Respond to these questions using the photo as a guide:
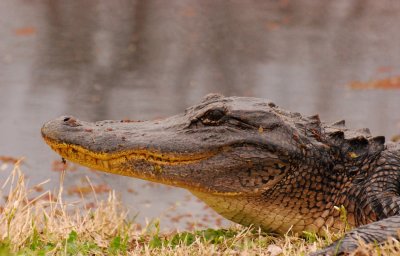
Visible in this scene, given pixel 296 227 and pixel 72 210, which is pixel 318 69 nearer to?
pixel 72 210

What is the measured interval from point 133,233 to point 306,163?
1.08 m

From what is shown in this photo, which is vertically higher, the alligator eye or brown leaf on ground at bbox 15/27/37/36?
brown leaf on ground at bbox 15/27/37/36

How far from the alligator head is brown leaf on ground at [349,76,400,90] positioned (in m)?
7.04

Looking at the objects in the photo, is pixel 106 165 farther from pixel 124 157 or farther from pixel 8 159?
pixel 8 159

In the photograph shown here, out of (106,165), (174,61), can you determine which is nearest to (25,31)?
(174,61)

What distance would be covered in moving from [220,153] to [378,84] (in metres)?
7.46

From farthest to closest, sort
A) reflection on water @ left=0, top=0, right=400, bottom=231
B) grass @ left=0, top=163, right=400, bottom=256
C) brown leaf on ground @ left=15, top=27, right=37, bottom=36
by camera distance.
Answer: brown leaf on ground @ left=15, top=27, right=37, bottom=36, reflection on water @ left=0, top=0, right=400, bottom=231, grass @ left=0, top=163, right=400, bottom=256

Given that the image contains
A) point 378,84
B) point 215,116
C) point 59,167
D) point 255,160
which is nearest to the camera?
point 255,160

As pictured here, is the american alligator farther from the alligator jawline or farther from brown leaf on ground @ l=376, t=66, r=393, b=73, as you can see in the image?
brown leaf on ground @ l=376, t=66, r=393, b=73

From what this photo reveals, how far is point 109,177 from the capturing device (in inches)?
313

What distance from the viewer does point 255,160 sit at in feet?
14.4

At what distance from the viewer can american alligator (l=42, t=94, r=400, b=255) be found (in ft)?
14.4

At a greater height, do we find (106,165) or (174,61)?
(174,61)

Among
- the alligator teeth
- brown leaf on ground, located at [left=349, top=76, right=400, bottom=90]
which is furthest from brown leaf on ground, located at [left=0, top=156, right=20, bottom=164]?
brown leaf on ground, located at [left=349, top=76, right=400, bottom=90]
